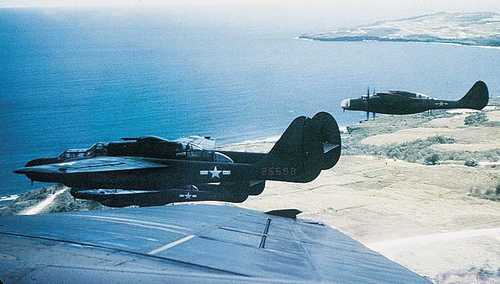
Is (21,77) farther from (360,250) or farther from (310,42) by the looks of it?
(360,250)

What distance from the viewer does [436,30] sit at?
10062cm

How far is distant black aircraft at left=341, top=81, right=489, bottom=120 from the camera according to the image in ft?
81.3

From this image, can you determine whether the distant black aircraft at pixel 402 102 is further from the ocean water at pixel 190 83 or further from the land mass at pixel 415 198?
the ocean water at pixel 190 83

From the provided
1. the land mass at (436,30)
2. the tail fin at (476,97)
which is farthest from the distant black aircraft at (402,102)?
the land mass at (436,30)

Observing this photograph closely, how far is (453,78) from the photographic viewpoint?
72750 millimetres

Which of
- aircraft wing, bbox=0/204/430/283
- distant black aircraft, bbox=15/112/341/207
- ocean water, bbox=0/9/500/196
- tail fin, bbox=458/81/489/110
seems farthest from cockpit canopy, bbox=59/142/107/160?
ocean water, bbox=0/9/500/196

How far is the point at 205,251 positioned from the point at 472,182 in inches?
1303

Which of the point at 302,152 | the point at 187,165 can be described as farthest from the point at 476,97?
the point at 187,165

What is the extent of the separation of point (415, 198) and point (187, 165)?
1649cm

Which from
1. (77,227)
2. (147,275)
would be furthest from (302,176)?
(147,275)

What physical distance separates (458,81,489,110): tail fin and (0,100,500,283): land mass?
6272mm

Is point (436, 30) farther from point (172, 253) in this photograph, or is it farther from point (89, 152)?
point (172, 253)

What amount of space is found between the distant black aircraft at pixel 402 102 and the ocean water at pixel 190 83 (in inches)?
1099

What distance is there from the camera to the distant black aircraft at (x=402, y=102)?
24766 millimetres
